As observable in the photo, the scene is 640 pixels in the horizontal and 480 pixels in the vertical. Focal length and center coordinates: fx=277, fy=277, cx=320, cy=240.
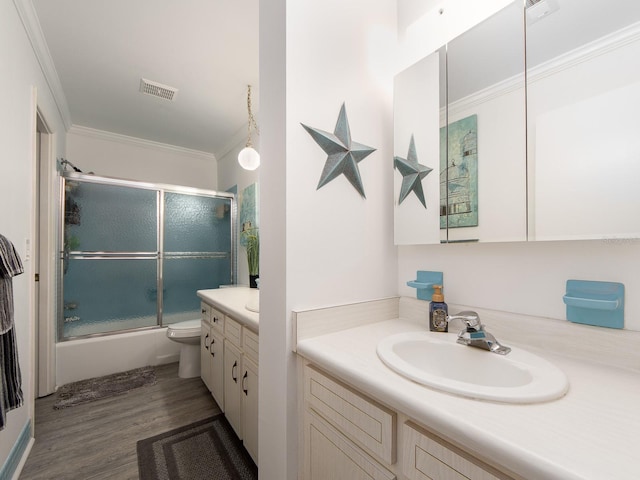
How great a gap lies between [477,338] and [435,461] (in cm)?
41

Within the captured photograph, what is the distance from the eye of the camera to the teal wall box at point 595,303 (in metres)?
0.76

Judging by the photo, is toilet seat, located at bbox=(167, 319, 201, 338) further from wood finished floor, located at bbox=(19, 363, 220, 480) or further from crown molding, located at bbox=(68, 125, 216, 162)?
crown molding, located at bbox=(68, 125, 216, 162)

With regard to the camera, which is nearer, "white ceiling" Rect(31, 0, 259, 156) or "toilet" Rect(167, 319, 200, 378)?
"white ceiling" Rect(31, 0, 259, 156)

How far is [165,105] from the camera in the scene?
2572mm

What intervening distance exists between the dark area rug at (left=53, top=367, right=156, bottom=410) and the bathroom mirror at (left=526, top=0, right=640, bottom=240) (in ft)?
9.75

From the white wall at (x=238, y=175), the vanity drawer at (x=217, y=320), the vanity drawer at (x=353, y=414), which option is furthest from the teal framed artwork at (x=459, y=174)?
the white wall at (x=238, y=175)

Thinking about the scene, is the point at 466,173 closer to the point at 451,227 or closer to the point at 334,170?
the point at 451,227

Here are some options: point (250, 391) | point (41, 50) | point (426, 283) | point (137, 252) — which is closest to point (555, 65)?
point (426, 283)

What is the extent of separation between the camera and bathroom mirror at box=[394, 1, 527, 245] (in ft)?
3.13

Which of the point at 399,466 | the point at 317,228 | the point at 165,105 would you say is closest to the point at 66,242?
the point at 165,105

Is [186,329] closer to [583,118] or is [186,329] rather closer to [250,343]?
[250,343]

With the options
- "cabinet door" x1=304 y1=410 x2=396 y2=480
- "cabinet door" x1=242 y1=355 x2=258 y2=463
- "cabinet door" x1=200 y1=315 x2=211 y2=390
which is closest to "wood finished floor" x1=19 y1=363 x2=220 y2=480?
"cabinet door" x1=200 y1=315 x2=211 y2=390

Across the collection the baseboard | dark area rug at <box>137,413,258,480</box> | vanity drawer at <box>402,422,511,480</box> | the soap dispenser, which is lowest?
dark area rug at <box>137,413,258,480</box>

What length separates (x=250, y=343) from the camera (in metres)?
1.40
